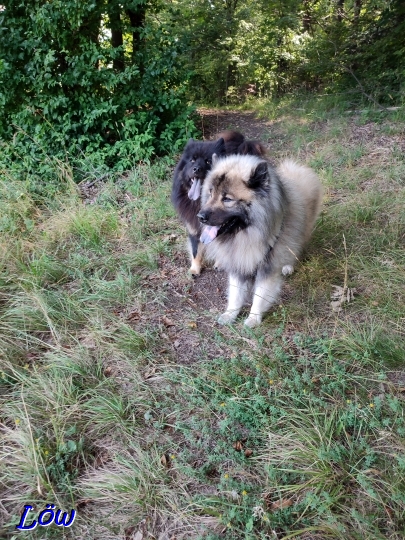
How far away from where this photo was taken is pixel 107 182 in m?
4.81

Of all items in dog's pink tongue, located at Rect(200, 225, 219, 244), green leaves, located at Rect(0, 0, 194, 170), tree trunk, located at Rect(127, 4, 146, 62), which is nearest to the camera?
dog's pink tongue, located at Rect(200, 225, 219, 244)

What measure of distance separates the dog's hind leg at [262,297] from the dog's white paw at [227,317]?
0.40 feet

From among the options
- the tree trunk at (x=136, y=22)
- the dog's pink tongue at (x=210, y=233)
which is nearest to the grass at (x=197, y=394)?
the dog's pink tongue at (x=210, y=233)

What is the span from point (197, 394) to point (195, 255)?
1473 mm

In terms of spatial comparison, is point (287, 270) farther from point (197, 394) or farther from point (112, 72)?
point (112, 72)

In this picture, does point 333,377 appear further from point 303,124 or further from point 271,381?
point 303,124

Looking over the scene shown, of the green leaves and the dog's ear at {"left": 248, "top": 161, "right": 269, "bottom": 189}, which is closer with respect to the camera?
the dog's ear at {"left": 248, "top": 161, "right": 269, "bottom": 189}

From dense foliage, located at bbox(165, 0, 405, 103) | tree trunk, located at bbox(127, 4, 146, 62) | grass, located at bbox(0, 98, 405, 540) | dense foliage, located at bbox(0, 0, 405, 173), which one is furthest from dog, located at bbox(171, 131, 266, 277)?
dense foliage, located at bbox(165, 0, 405, 103)

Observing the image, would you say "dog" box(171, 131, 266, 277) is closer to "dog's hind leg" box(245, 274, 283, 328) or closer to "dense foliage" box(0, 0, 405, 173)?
"dog's hind leg" box(245, 274, 283, 328)

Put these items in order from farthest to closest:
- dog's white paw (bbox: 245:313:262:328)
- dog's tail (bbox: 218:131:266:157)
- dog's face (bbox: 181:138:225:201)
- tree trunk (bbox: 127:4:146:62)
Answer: tree trunk (bbox: 127:4:146:62) < dog's tail (bbox: 218:131:266:157) < dog's face (bbox: 181:138:225:201) < dog's white paw (bbox: 245:313:262:328)

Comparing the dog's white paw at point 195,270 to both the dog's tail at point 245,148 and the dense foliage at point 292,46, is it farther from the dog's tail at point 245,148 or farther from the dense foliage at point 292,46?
the dense foliage at point 292,46

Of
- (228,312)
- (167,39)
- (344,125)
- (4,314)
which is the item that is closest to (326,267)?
(228,312)

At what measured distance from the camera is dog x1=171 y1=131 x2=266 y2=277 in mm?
2902

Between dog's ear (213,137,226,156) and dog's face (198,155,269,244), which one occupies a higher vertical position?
dog's ear (213,137,226,156)
